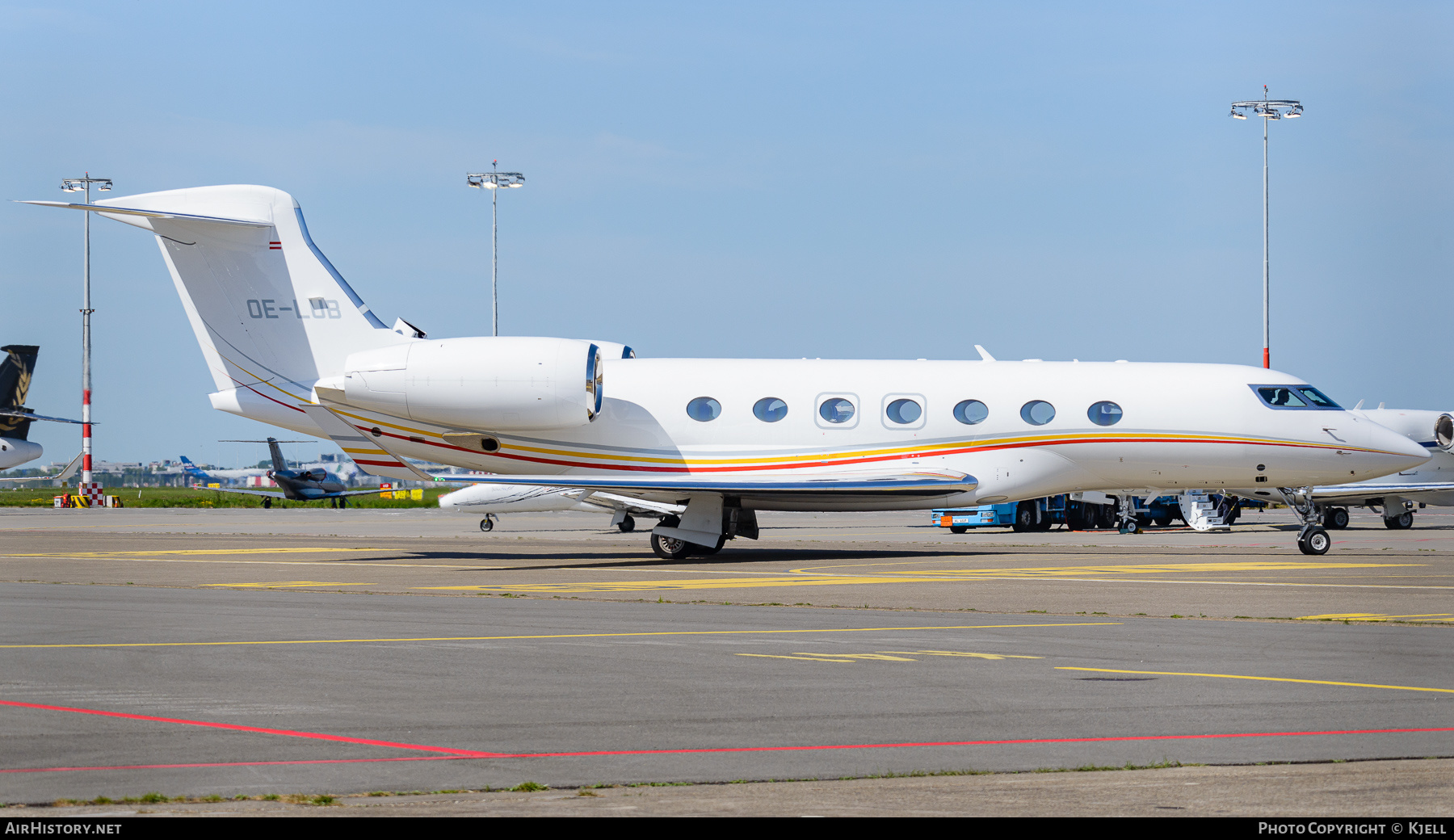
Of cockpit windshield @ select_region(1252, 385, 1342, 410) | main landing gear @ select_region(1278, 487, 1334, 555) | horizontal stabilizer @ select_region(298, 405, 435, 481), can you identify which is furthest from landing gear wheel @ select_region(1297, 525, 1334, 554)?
horizontal stabilizer @ select_region(298, 405, 435, 481)

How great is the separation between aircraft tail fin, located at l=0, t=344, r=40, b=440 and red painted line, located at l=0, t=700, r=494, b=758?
60654 millimetres

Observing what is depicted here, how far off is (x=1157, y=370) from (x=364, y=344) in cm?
1561

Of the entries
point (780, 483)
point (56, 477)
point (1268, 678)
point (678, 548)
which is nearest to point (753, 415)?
point (780, 483)

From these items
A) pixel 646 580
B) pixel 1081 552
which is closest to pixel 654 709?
pixel 646 580

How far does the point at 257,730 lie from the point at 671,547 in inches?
709

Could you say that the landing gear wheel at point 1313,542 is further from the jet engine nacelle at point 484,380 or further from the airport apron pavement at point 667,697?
the jet engine nacelle at point 484,380

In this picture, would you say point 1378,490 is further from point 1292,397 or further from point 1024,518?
point 1292,397

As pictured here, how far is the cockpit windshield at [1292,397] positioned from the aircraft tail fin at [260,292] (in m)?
17.0

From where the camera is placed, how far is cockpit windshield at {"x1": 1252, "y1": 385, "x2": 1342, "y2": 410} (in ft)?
83.1

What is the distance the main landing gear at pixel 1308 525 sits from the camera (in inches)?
968

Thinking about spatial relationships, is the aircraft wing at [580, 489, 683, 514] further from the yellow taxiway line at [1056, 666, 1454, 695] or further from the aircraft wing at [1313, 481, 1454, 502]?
the aircraft wing at [1313, 481, 1454, 502]

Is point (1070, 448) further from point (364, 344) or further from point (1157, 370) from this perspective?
point (364, 344)

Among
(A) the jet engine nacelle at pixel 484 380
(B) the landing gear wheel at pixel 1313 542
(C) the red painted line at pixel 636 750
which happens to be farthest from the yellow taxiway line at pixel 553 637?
(B) the landing gear wheel at pixel 1313 542

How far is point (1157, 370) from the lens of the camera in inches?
1014
